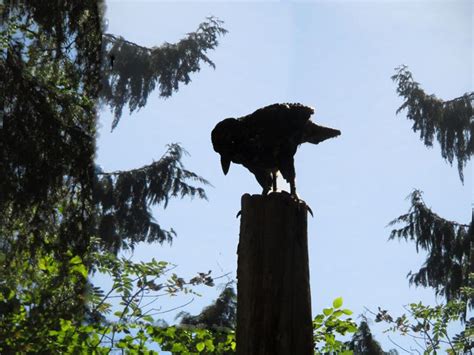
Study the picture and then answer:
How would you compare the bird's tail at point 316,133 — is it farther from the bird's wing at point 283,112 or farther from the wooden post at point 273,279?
the wooden post at point 273,279

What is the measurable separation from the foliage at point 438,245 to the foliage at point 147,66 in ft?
16.9

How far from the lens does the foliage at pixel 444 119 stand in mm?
11805

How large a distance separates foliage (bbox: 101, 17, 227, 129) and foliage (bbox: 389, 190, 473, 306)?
5.16m

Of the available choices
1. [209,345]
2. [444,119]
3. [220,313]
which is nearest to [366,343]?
[220,313]

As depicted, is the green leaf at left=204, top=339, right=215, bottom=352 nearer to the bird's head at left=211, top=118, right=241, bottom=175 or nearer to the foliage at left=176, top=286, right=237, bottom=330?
the bird's head at left=211, top=118, right=241, bottom=175

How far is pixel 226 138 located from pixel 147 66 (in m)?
9.11

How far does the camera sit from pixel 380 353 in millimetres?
9930

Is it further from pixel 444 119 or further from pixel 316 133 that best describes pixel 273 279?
pixel 444 119

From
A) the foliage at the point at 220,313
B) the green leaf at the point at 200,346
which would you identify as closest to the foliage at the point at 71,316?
the green leaf at the point at 200,346

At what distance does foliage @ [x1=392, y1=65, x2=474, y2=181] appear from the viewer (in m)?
11.8

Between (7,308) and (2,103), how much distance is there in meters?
2.07

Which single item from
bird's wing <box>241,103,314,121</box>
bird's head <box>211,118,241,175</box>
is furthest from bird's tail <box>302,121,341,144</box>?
bird's head <box>211,118,241,175</box>

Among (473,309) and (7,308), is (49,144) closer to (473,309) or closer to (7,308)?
(7,308)

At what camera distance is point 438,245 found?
11430 mm
